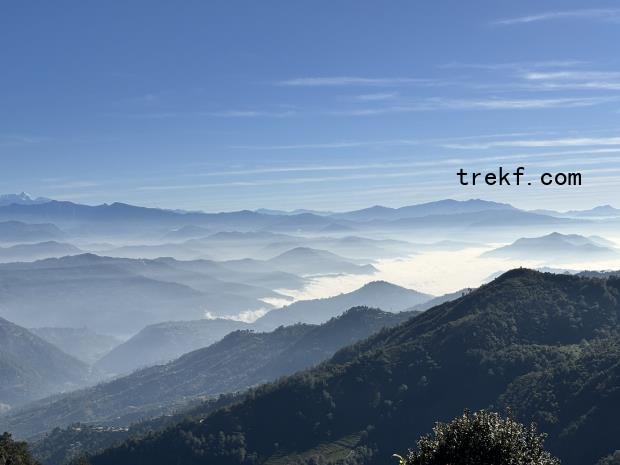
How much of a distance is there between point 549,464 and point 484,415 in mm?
5715

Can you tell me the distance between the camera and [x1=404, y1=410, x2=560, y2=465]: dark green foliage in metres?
44.4

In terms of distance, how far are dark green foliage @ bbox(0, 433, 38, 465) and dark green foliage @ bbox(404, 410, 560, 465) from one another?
111 metres

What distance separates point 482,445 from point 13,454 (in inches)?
4937

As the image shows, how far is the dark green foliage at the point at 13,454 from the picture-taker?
431 ft

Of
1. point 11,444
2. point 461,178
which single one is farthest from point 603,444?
point 11,444

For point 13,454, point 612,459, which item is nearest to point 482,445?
point 13,454

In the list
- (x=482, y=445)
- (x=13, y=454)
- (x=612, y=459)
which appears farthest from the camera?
(x=612, y=459)

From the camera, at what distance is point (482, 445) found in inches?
1763

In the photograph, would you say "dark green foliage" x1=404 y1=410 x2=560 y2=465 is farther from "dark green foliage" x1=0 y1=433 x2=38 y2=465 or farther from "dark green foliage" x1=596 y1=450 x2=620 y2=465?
"dark green foliage" x1=596 y1=450 x2=620 y2=465

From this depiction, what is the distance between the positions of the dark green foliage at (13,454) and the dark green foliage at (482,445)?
111095 mm

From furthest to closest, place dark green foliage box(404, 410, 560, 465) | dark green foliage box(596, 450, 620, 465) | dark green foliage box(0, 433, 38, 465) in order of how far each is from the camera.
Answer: dark green foliage box(596, 450, 620, 465) < dark green foliage box(0, 433, 38, 465) < dark green foliage box(404, 410, 560, 465)

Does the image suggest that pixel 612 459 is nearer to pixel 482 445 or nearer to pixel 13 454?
pixel 482 445

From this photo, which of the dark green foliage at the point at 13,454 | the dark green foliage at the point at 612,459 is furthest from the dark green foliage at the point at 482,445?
the dark green foliage at the point at 612,459

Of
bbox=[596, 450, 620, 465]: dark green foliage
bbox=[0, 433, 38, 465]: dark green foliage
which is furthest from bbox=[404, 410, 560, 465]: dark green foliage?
bbox=[596, 450, 620, 465]: dark green foliage
